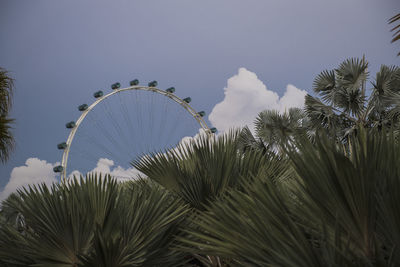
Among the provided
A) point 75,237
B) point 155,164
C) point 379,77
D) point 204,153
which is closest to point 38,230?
point 75,237

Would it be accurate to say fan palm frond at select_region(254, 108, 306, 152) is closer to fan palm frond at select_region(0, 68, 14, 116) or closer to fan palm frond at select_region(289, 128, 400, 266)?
fan palm frond at select_region(0, 68, 14, 116)

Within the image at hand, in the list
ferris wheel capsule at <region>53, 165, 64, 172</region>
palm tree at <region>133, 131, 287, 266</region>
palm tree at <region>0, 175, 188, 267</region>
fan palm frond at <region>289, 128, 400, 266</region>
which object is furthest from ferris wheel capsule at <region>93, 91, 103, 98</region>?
fan palm frond at <region>289, 128, 400, 266</region>

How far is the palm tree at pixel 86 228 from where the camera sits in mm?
2715

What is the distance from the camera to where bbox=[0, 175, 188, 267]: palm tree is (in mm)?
2715

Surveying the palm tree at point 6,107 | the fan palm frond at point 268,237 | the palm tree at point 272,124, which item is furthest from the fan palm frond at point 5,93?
the palm tree at point 272,124

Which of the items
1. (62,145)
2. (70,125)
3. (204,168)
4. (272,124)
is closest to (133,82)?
(70,125)

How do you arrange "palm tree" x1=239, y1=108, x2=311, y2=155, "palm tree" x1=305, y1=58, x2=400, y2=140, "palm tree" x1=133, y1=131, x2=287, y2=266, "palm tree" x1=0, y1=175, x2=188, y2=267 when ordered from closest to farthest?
"palm tree" x1=0, y1=175, x2=188, y2=267
"palm tree" x1=133, y1=131, x2=287, y2=266
"palm tree" x1=305, y1=58, x2=400, y2=140
"palm tree" x1=239, y1=108, x2=311, y2=155

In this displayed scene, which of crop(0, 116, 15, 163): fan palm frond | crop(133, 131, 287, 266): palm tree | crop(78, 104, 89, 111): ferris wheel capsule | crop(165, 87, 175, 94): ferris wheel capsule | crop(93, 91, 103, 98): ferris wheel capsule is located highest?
crop(165, 87, 175, 94): ferris wheel capsule

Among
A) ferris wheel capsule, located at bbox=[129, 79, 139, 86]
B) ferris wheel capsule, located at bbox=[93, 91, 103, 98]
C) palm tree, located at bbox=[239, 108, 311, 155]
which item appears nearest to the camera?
palm tree, located at bbox=[239, 108, 311, 155]

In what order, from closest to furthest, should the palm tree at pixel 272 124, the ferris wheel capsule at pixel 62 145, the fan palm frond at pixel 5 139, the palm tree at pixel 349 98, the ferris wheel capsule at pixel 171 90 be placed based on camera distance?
the fan palm frond at pixel 5 139 < the palm tree at pixel 349 98 < the palm tree at pixel 272 124 < the ferris wheel capsule at pixel 62 145 < the ferris wheel capsule at pixel 171 90

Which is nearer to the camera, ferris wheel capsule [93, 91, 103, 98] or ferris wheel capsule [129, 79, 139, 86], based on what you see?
ferris wheel capsule [93, 91, 103, 98]

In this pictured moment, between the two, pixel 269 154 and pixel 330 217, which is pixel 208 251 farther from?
pixel 269 154

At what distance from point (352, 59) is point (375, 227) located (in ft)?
44.8

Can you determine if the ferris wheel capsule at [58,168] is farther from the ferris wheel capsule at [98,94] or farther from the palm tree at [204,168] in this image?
the palm tree at [204,168]
